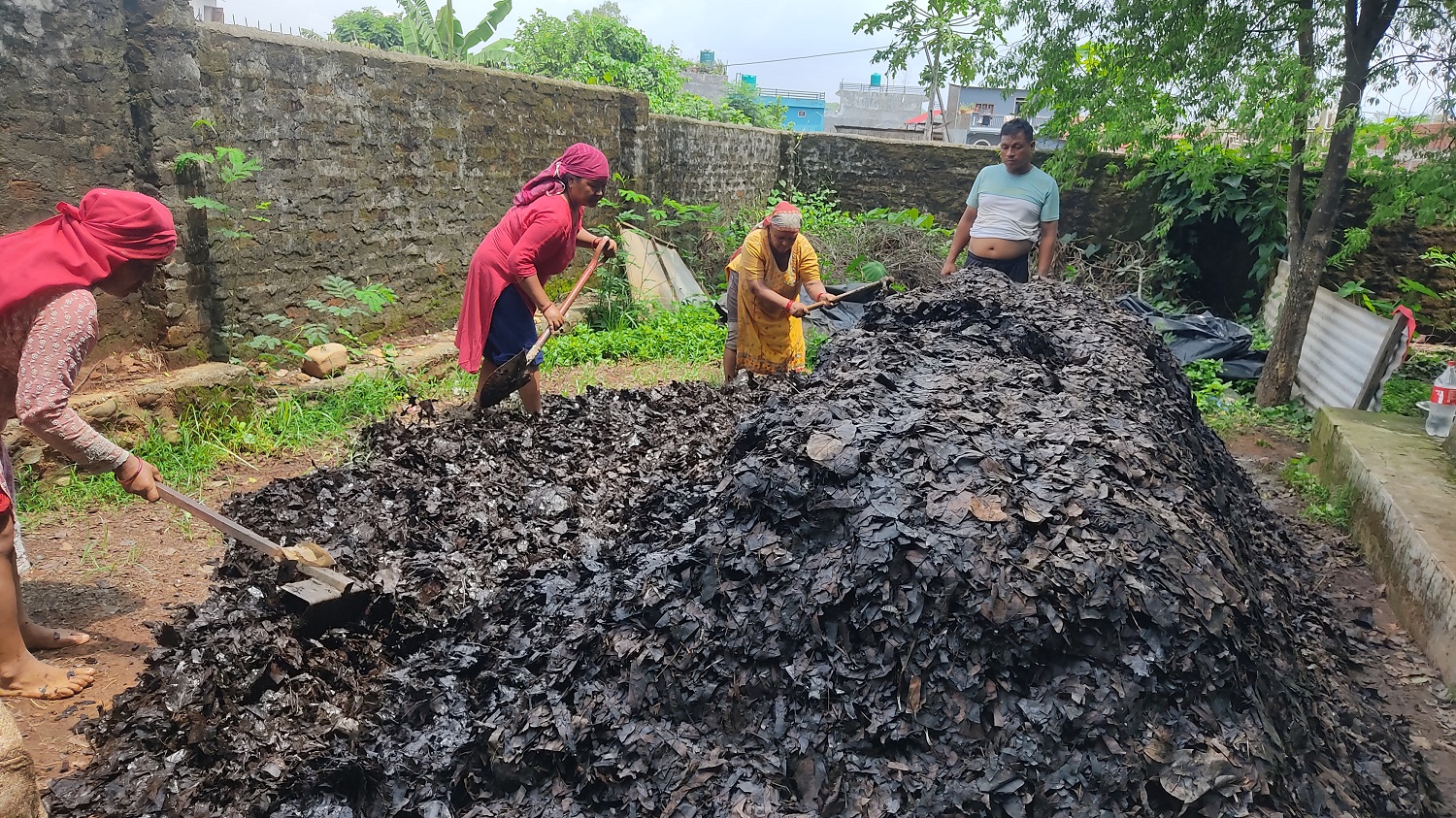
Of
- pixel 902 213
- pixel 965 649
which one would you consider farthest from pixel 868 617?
pixel 902 213

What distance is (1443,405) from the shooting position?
14.8 feet

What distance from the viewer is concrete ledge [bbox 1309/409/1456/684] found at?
3.23 metres

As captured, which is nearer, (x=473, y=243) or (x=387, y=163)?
(x=387, y=163)

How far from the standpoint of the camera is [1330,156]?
5.68 meters

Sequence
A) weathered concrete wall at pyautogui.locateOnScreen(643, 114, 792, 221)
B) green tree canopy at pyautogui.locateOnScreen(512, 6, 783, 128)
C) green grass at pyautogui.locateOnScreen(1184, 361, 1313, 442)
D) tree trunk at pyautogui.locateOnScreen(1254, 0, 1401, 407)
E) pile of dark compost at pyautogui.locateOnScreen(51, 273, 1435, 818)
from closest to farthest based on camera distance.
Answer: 1. pile of dark compost at pyautogui.locateOnScreen(51, 273, 1435, 818)
2. tree trunk at pyautogui.locateOnScreen(1254, 0, 1401, 407)
3. green grass at pyautogui.locateOnScreen(1184, 361, 1313, 442)
4. weathered concrete wall at pyautogui.locateOnScreen(643, 114, 792, 221)
5. green tree canopy at pyautogui.locateOnScreen(512, 6, 783, 128)

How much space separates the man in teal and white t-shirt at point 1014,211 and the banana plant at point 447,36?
5976mm

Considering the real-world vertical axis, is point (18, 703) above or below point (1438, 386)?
below

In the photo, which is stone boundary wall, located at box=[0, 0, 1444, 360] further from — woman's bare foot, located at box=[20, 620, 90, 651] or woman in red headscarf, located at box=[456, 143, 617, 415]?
woman's bare foot, located at box=[20, 620, 90, 651]

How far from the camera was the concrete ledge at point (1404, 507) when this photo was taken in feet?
10.6

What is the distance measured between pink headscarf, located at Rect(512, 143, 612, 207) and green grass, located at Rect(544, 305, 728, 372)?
233 cm

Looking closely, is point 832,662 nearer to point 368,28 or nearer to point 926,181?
point 926,181

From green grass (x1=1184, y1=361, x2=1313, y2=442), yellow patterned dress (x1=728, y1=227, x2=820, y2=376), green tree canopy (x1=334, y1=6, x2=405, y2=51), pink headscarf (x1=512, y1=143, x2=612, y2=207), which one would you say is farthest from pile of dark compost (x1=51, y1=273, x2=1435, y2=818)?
green tree canopy (x1=334, y1=6, x2=405, y2=51)

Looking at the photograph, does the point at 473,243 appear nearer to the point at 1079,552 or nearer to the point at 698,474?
the point at 698,474

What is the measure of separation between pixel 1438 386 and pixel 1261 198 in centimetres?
396
